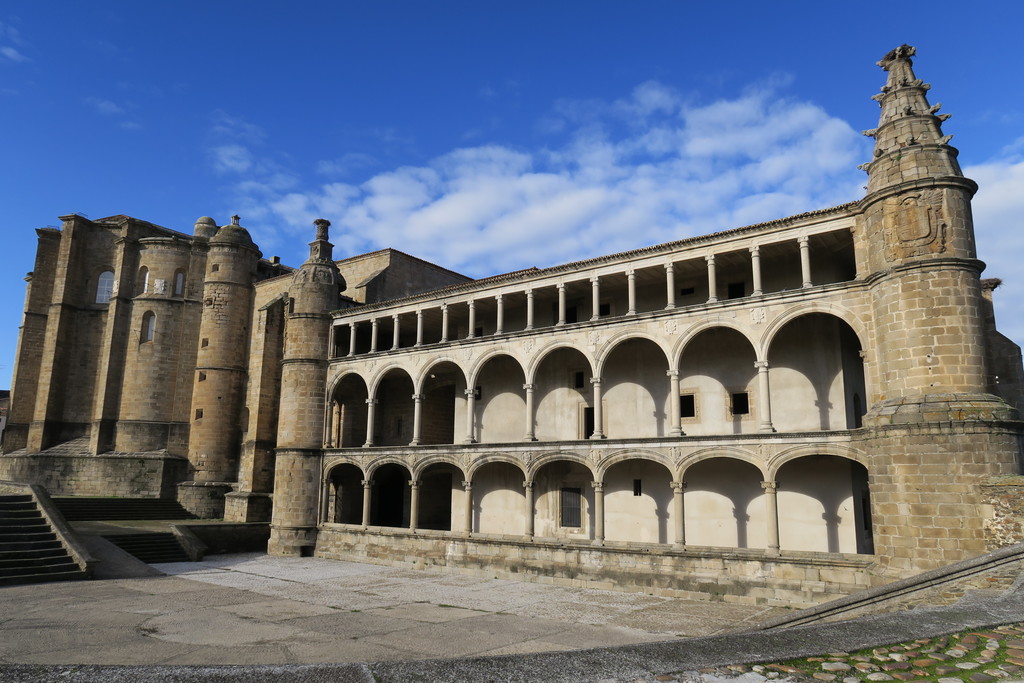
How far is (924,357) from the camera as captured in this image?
18.3m

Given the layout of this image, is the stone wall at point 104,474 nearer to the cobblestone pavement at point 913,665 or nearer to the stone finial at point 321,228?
the stone finial at point 321,228

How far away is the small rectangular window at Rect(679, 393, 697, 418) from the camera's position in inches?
981

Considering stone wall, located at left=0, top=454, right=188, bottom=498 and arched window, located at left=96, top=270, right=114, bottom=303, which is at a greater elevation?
arched window, located at left=96, top=270, right=114, bottom=303

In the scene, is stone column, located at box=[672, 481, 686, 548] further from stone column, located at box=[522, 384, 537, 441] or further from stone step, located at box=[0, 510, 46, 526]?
stone step, located at box=[0, 510, 46, 526]

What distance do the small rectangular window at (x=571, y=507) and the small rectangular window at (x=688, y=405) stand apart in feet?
16.7

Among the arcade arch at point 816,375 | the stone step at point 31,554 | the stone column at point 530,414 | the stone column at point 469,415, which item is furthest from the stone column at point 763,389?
the stone step at point 31,554

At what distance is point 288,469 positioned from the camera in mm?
Result: 32031

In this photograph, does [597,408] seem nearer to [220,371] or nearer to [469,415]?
[469,415]

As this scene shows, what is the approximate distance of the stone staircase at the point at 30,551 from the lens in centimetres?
2159

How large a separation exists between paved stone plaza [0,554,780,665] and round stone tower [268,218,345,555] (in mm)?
6485

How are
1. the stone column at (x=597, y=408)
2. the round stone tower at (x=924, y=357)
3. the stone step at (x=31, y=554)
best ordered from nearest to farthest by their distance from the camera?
the round stone tower at (x=924, y=357) → the stone step at (x=31, y=554) → the stone column at (x=597, y=408)

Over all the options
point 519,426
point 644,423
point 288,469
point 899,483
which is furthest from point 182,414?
point 899,483

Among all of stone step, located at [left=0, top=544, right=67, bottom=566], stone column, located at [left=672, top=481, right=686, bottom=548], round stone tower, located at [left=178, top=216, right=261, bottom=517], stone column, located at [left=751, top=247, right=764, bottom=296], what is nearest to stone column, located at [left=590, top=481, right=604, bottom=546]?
stone column, located at [left=672, top=481, right=686, bottom=548]

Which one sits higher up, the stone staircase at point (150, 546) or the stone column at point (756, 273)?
the stone column at point (756, 273)
